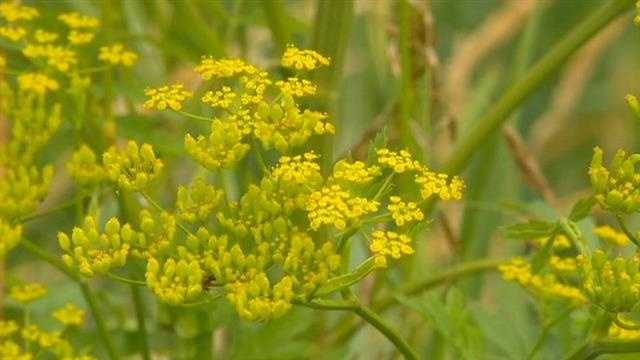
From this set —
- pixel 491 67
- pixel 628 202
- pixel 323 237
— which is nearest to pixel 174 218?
pixel 323 237

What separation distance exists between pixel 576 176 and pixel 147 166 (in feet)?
5.15

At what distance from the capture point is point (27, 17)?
1.21 metres

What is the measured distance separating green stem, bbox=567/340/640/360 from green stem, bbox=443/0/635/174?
1.12ft

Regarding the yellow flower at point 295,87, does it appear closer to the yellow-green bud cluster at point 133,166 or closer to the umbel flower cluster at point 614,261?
the yellow-green bud cluster at point 133,166

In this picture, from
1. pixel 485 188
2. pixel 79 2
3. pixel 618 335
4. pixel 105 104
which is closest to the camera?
pixel 618 335

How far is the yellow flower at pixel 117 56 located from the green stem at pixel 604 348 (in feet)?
1.52

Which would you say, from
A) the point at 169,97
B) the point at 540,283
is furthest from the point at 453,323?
the point at 169,97

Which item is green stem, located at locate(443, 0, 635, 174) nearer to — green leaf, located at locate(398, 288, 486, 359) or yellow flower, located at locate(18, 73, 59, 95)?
green leaf, located at locate(398, 288, 486, 359)

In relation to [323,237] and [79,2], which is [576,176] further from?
[323,237]

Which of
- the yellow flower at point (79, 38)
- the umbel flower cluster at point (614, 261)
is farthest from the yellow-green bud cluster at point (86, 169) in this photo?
the umbel flower cluster at point (614, 261)

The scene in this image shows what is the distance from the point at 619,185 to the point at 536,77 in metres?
0.32

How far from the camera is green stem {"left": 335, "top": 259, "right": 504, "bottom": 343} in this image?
1349 mm

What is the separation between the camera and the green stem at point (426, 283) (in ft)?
4.42

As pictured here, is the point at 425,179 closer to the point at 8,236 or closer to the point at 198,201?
the point at 198,201
